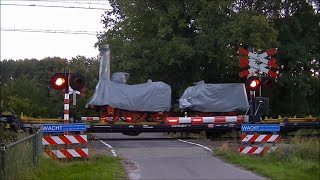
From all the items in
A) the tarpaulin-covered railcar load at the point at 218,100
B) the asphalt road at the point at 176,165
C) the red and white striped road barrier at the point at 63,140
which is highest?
the tarpaulin-covered railcar load at the point at 218,100

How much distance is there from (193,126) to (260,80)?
32.0 ft

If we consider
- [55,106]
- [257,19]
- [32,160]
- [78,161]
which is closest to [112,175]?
[32,160]

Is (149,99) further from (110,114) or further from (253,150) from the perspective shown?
(253,150)

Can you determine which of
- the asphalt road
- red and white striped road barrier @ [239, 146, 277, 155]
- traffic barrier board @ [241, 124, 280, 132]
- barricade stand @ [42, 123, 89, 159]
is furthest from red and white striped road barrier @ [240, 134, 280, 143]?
barricade stand @ [42, 123, 89, 159]

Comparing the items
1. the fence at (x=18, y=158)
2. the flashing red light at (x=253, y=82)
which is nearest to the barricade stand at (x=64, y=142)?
the fence at (x=18, y=158)

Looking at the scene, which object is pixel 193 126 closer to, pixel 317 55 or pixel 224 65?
pixel 224 65

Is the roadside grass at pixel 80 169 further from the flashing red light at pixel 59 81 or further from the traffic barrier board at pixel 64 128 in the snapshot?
the flashing red light at pixel 59 81

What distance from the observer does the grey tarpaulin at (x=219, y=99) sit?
30922mm

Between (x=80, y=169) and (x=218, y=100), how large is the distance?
682 inches

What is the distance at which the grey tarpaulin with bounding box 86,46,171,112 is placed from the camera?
28750 mm

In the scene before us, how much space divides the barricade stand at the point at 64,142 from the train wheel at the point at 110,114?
11830mm

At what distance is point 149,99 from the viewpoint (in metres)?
29.4

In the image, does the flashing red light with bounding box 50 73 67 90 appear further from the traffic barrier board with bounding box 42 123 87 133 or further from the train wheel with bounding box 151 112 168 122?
the train wheel with bounding box 151 112 168 122

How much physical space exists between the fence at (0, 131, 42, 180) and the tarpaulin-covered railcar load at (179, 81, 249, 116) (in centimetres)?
1728
